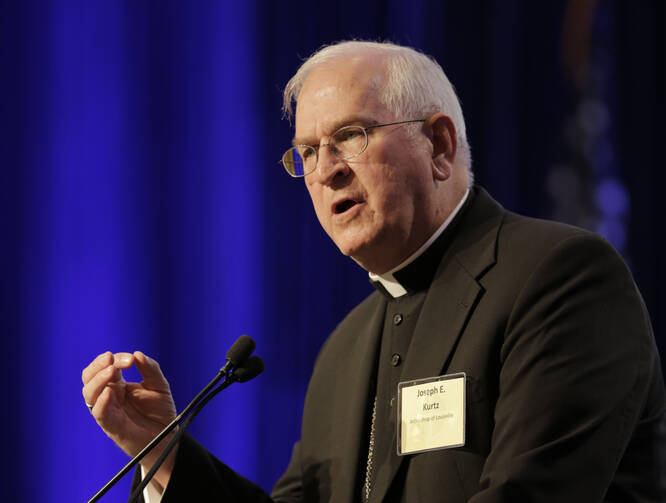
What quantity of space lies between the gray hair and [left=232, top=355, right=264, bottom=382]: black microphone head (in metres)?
0.76

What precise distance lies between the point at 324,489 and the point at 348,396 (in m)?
0.25

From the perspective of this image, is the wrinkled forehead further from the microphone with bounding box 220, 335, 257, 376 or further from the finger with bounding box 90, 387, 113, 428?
the finger with bounding box 90, 387, 113, 428

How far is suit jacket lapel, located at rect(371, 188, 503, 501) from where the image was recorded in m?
1.85

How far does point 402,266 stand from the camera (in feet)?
7.17

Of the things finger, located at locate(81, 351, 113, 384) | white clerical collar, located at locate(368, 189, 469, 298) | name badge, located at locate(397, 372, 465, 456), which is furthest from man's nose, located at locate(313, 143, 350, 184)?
finger, located at locate(81, 351, 113, 384)

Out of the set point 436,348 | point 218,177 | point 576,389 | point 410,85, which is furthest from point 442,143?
point 218,177

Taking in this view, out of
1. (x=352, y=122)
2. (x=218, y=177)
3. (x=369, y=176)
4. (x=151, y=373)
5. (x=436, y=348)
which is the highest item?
(x=352, y=122)

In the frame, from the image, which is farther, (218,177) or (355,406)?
(218,177)

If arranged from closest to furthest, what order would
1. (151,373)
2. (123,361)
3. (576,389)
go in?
(576,389)
(123,361)
(151,373)

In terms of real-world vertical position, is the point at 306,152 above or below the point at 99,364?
above

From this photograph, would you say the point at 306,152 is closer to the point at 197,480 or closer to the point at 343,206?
the point at 343,206

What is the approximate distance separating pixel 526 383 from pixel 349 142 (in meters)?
0.80

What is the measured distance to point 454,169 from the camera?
2.22 metres

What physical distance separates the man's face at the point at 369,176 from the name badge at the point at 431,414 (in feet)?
1.37
